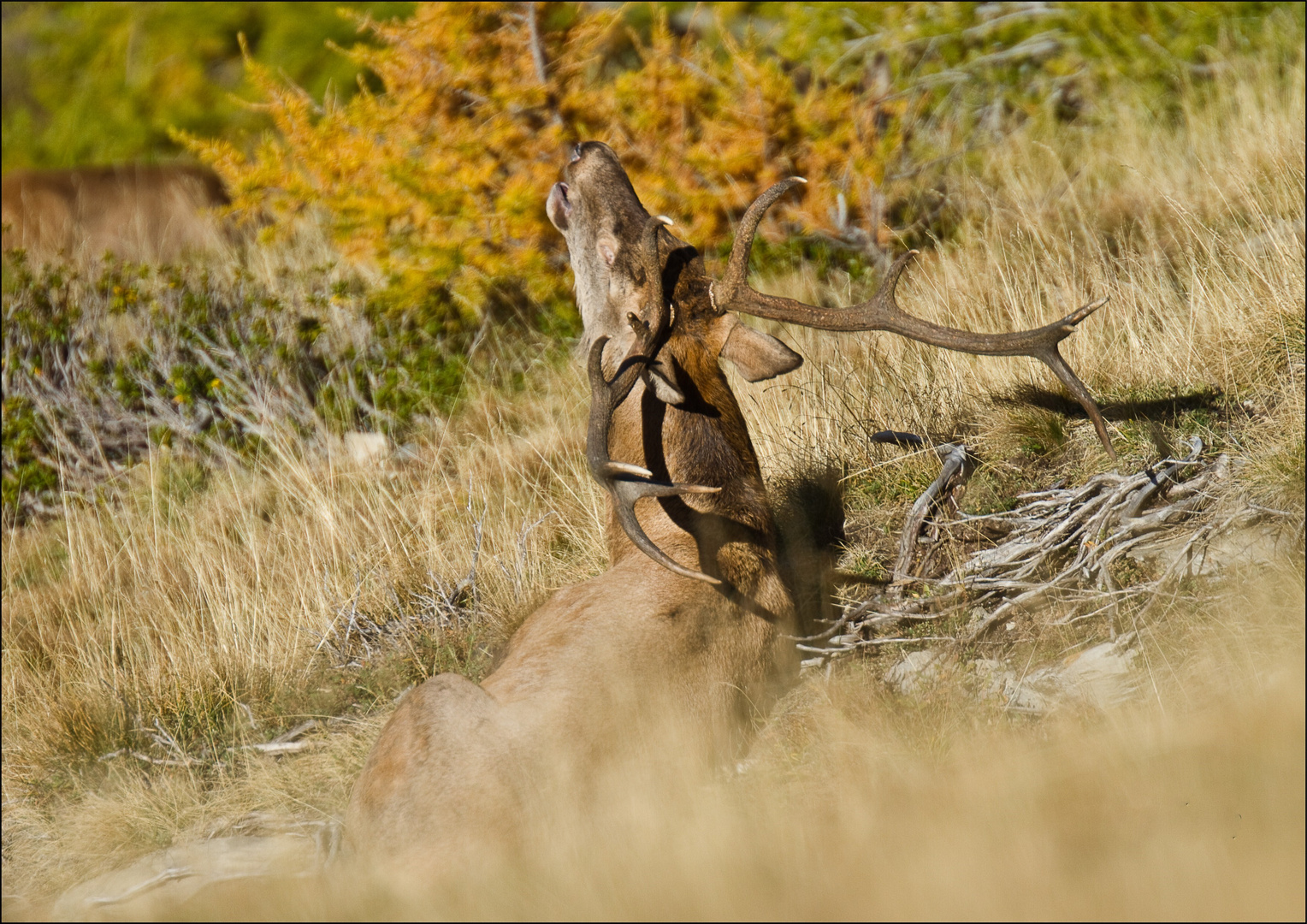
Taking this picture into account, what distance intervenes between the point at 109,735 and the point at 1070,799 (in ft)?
13.5

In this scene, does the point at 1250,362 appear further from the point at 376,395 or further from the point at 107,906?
the point at 376,395

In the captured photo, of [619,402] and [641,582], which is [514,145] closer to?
[619,402]

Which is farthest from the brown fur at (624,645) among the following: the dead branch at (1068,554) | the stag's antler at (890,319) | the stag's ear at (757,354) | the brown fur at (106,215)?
the brown fur at (106,215)

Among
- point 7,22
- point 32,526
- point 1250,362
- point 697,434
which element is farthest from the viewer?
point 7,22

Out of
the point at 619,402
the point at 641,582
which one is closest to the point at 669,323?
the point at 619,402

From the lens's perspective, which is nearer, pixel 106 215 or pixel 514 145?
pixel 514 145

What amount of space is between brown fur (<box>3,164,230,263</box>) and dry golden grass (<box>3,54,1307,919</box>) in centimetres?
398

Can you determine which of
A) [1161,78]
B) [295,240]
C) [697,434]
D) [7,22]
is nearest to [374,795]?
[697,434]

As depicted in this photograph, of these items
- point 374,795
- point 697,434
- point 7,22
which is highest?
point 7,22

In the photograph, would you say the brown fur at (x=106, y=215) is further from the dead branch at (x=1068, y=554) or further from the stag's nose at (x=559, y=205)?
the dead branch at (x=1068, y=554)

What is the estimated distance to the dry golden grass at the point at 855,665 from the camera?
235 cm

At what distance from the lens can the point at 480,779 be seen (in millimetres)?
3213

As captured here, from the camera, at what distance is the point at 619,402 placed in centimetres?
383

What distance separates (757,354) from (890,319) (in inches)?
21.6
